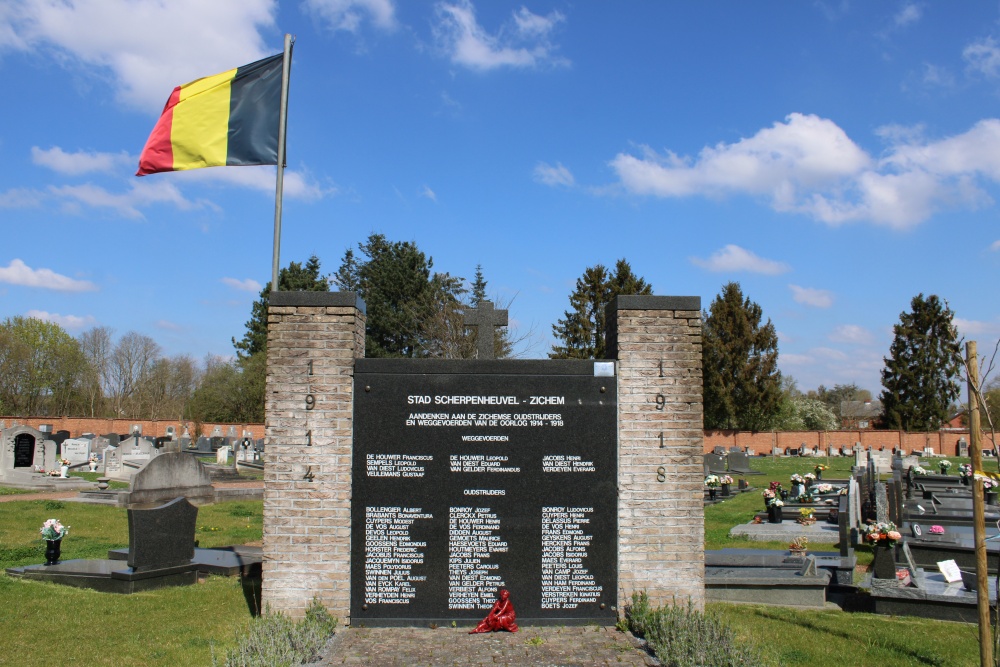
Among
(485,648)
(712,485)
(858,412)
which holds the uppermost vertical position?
(858,412)

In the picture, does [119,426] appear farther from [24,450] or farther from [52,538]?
[52,538]

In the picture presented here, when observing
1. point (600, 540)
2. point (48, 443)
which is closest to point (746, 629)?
point (600, 540)

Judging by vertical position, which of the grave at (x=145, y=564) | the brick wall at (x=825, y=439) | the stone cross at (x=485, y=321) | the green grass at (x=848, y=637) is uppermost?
the stone cross at (x=485, y=321)

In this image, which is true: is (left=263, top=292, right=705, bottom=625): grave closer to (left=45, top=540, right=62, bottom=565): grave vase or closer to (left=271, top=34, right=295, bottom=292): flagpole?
(left=271, top=34, right=295, bottom=292): flagpole

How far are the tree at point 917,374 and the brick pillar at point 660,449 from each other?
57.3 meters

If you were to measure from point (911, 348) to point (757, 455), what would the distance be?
1656 cm

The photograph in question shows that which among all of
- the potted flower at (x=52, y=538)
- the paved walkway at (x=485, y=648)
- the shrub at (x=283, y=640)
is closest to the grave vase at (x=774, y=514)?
the paved walkway at (x=485, y=648)

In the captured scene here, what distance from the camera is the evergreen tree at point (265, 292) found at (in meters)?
54.7

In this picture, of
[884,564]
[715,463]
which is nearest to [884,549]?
[884,564]

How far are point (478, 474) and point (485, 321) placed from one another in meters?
1.73

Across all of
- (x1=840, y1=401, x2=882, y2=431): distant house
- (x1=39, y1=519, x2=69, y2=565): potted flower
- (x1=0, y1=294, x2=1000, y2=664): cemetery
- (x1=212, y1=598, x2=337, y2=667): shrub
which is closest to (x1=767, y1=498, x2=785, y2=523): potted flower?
(x1=0, y1=294, x2=1000, y2=664): cemetery

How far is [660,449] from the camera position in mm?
7301

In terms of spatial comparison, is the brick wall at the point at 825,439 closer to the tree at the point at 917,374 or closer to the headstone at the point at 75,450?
the tree at the point at 917,374

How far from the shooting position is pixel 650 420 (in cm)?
735
